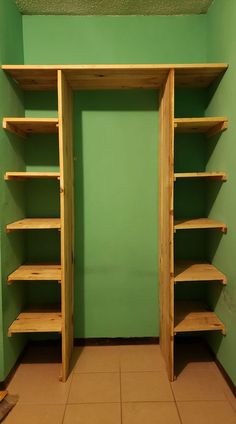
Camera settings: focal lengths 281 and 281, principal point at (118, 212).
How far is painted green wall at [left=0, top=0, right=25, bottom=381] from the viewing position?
1916mm

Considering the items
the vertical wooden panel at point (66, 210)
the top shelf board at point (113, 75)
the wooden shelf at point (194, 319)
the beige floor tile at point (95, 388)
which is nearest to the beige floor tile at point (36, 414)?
the beige floor tile at point (95, 388)

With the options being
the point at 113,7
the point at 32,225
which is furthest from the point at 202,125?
the point at 32,225

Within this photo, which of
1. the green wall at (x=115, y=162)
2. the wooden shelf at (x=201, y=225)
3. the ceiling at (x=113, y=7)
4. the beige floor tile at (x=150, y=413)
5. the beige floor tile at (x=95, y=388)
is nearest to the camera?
the beige floor tile at (x=150, y=413)

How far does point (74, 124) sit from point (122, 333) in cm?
183

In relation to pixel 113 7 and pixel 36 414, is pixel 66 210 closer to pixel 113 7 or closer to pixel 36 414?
pixel 36 414

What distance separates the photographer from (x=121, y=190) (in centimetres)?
238

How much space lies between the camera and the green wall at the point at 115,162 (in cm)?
228

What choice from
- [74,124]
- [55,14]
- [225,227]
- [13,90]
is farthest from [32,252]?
[55,14]

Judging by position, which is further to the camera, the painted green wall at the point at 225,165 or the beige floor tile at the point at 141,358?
the beige floor tile at the point at 141,358

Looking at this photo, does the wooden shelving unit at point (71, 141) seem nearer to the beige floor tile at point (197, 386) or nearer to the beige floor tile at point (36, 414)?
the beige floor tile at point (197, 386)

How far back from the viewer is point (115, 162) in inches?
92.7

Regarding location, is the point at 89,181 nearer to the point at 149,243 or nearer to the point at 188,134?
the point at 149,243

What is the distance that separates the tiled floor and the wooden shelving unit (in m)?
0.13

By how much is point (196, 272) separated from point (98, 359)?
1.06 m
